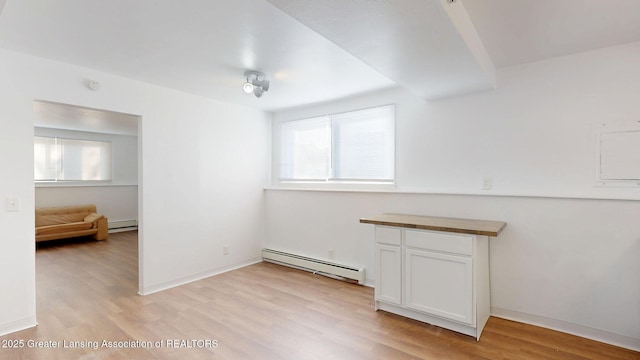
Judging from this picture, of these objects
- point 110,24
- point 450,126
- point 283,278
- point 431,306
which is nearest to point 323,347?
point 431,306

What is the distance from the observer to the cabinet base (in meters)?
2.46

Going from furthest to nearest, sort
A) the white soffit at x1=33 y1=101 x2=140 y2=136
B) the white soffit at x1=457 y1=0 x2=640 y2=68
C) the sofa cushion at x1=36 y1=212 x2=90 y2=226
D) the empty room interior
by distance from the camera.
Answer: the sofa cushion at x1=36 y1=212 x2=90 y2=226
the white soffit at x1=33 y1=101 x2=140 y2=136
the empty room interior
the white soffit at x1=457 y1=0 x2=640 y2=68

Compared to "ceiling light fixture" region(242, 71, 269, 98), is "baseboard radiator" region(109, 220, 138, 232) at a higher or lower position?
lower

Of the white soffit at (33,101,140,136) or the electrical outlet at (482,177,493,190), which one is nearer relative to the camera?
the electrical outlet at (482,177,493,190)

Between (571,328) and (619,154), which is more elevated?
(619,154)

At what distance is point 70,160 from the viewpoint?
6.74 metres

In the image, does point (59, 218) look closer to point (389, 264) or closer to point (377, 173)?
point (377, 173)

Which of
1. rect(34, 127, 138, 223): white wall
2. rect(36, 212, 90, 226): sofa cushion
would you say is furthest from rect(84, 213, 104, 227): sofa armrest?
rect(34, 127, 138, 223): white wall

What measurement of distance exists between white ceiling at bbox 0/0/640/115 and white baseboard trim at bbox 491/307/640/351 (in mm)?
2073

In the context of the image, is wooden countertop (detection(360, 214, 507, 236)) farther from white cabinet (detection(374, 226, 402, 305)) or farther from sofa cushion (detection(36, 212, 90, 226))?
sofa cushion (detection(36, 212, 90, 226))

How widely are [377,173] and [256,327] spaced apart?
7.02 ft

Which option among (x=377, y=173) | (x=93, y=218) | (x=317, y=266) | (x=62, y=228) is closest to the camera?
(x=377, y=173)

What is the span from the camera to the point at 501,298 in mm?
2805

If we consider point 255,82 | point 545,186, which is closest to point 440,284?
point 545,186
